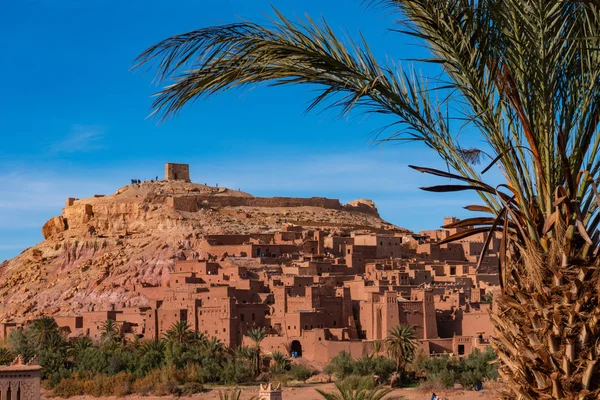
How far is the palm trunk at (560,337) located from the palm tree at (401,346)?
35306 millimetres

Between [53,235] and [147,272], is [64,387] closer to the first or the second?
[147,272]

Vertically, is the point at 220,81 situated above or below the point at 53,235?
below

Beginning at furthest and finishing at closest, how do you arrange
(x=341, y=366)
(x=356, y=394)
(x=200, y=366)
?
(x=200, y=366) → (x=341, y=366) → (x=356, y=394)

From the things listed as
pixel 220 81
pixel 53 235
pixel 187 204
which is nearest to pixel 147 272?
pixel 187 204

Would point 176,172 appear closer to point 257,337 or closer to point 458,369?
point 257,337

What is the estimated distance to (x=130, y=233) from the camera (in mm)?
71812

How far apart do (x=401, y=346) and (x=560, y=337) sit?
35.8 meters

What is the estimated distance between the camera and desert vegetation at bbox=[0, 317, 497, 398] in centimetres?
3969

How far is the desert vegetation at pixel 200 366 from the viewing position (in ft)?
130

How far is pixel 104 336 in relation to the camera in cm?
4622

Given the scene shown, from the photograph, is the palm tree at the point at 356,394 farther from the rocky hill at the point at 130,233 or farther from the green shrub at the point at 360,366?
the rocky hill at the point at 130,233

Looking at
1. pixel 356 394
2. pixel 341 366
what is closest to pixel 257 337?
pixel 341 366

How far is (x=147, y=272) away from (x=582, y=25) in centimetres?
5643

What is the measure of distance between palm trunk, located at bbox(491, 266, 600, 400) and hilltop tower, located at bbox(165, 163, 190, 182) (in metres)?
81.8
